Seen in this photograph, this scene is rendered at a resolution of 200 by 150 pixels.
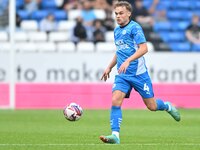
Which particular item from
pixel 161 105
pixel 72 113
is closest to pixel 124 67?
pixel 72 113

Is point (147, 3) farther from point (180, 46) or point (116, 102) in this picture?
point (116, 102)

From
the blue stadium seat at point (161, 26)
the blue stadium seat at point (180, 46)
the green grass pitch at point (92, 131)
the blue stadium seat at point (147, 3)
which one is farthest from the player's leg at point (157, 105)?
the blue stadium seat at point (147, 3)

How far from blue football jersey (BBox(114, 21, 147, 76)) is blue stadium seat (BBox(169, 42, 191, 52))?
13803 millimetres

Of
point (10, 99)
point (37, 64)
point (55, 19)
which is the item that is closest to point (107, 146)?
point (10, 99)

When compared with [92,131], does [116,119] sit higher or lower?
higher

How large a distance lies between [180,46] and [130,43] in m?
14.0

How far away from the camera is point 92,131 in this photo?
14.0 metres

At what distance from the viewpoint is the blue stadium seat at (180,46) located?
2523cm

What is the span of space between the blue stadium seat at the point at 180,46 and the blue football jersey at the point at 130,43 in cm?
1380

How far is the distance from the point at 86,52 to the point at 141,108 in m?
2.61

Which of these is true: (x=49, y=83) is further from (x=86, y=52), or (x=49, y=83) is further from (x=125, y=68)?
(x=125, y=68)

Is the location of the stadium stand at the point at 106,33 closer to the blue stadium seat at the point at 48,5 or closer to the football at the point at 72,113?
the blue stadium seat at the point at 48,5

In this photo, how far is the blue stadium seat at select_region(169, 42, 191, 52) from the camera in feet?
82.8

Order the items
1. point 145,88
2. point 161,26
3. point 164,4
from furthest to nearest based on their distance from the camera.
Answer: point 164,4 → point 161,26 → point 145,88
